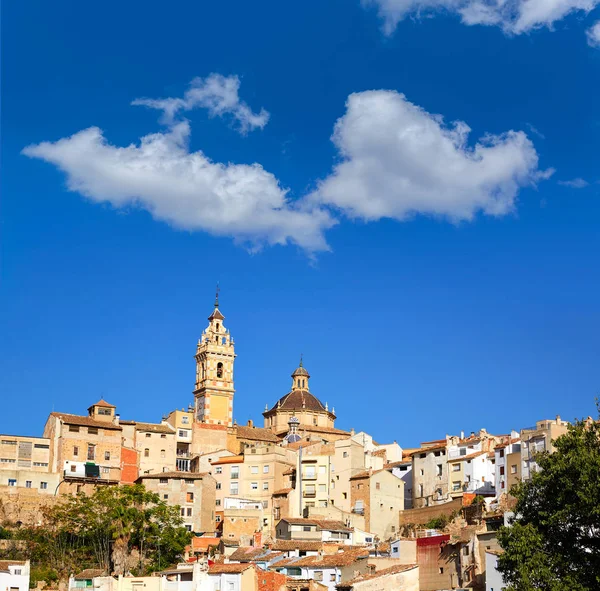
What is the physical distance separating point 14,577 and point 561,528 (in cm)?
3819

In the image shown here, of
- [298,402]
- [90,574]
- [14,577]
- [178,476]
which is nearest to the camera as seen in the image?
[14,577]

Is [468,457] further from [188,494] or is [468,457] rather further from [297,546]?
[188,494]

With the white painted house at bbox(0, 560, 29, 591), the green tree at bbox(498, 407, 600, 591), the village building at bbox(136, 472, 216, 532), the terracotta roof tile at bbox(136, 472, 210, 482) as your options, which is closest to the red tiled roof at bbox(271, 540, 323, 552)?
the white painted house at bbox(0, 560, 29, 591)

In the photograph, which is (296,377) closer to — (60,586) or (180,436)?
(180,436)

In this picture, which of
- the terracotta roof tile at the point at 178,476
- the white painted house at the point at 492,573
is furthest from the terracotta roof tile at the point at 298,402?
the white painted house at the point at 492,573

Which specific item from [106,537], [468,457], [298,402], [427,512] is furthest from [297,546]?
[298,402]

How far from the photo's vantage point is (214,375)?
138250 mm

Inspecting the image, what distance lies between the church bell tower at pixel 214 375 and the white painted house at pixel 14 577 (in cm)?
5791

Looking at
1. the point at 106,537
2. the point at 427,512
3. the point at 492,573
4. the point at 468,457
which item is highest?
the point at 468,457

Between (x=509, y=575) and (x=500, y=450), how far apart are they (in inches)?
1491

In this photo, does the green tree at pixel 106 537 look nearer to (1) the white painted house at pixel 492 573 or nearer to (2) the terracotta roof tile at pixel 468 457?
(2) the terracotta roof tile at pixel 468 457

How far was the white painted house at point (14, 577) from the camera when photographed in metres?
73.9

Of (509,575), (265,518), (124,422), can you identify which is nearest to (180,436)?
(124,422)

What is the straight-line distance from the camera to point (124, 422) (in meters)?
108
